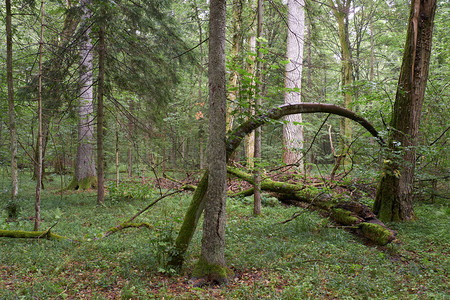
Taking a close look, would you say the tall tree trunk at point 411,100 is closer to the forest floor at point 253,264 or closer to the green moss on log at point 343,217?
the forest floor at point 253,264

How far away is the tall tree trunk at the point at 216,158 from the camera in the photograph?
4.08 metres

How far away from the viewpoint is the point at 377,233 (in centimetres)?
562

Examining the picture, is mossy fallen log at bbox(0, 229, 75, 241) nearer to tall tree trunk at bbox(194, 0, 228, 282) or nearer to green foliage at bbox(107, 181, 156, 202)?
tall tree trunk at bbox(194, 0, 228, 282)

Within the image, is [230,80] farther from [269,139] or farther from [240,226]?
[269,139]

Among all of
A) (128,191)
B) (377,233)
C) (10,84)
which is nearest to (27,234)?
(10,84)

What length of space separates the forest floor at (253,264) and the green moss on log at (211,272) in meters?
0.15

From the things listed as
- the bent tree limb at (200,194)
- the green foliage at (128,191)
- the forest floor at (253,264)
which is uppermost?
the bent tree limb at (200,194)

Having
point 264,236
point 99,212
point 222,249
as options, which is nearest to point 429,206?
point 264,236

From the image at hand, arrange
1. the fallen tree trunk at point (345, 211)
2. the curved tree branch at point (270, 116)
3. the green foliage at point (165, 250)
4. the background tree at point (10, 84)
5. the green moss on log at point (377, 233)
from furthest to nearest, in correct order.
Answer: the background tree at point (10, 84), the fallen tree trunk at point (345, 211), the green moss on log at point (377, 233), the green foliage at point (165, 250), the curved tree branch at point (270, 116)

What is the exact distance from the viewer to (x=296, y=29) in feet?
35.9

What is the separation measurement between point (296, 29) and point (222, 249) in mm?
9661

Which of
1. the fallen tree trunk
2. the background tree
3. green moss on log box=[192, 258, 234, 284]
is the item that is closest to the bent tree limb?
green moss on log box=[192, 258, 234, 284]

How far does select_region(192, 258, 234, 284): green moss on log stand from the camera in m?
4.16

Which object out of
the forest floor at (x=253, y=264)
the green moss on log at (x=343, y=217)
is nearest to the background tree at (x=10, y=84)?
the forest floor at (x=253, y=264)
